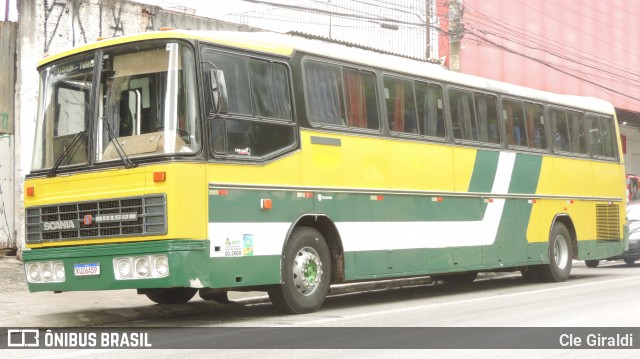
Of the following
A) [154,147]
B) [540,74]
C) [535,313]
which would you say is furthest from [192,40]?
[540,74]

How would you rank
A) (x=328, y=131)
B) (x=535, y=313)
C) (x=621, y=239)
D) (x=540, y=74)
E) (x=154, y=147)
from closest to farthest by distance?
(x=154, y=147) → (x=535, y=313) → (x=328, y=131) → (x=621, y=239) → (x=540, y=74)

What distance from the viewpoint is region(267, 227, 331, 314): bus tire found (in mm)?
11672

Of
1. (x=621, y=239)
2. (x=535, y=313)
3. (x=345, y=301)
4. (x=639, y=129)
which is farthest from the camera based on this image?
(x=639, y=129)

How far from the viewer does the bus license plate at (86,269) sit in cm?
1067

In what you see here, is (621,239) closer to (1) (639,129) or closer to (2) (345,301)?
(2) (345,301)

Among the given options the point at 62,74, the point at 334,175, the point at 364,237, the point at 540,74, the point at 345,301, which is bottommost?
the point at 345,301

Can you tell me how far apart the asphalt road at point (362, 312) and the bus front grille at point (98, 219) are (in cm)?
111

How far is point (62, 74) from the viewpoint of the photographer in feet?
38.1

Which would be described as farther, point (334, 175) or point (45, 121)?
point (334, 175)

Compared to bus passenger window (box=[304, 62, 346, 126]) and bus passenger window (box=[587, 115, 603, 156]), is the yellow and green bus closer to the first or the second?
bus passenger window (box=[304, 62, 346, 126])

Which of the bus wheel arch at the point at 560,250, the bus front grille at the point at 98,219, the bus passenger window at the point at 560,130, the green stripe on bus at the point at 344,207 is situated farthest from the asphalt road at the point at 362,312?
the bus passenger window at the point at 560,130

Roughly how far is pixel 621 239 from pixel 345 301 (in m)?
8.10

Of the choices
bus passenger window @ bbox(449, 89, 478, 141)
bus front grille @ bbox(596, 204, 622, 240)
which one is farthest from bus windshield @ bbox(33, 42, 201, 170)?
bus front grille @ bbox(596, 204, 622, 240)

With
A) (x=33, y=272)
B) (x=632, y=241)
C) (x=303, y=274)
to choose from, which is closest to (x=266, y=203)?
(x=303, y=274)
